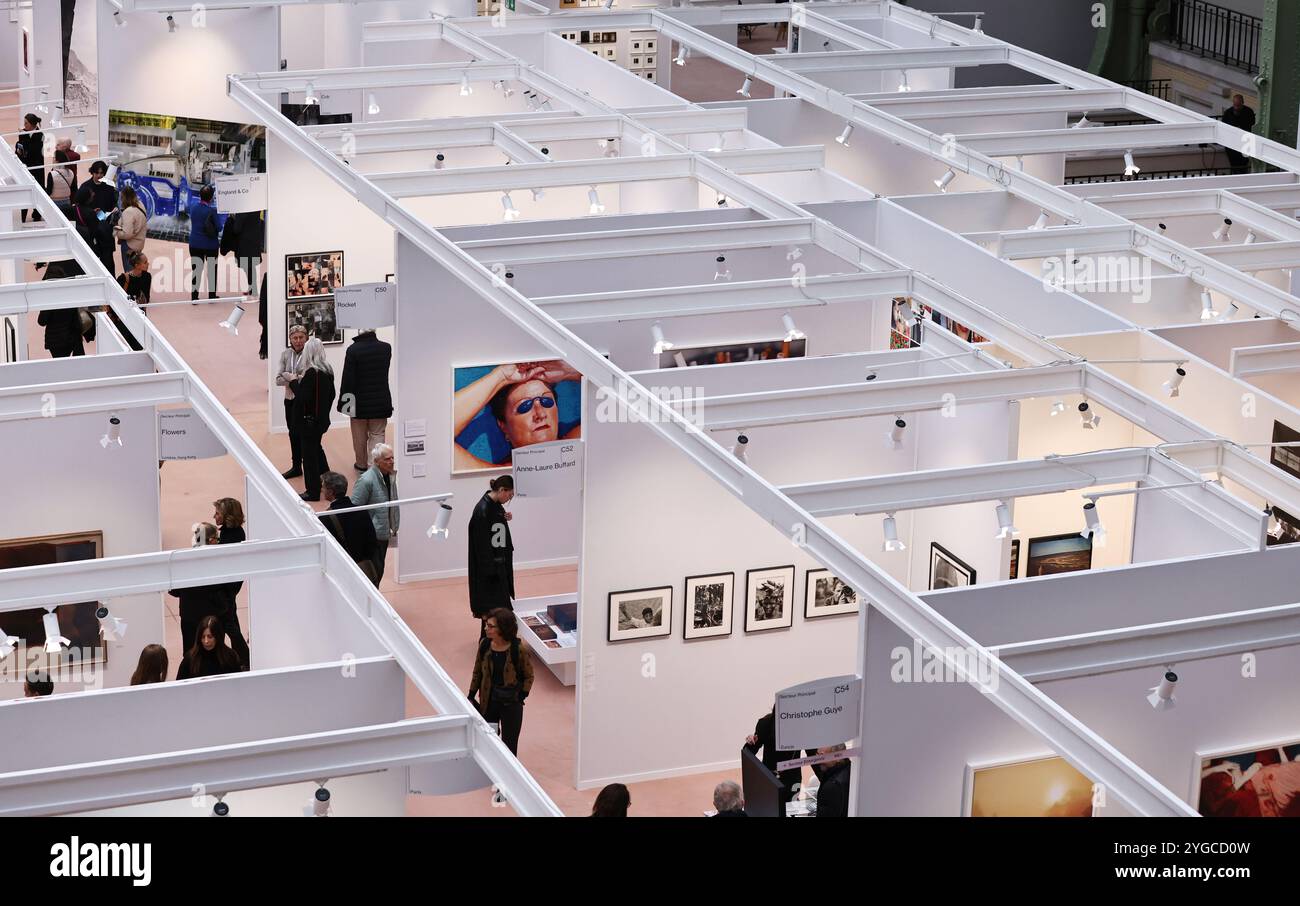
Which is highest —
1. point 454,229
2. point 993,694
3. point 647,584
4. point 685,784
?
point 454,229

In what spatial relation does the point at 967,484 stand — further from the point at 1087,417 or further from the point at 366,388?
the point at 366,388

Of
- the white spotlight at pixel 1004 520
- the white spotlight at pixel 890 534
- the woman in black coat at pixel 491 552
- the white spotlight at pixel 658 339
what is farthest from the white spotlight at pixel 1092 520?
the woman in black coat at pixel 491 552

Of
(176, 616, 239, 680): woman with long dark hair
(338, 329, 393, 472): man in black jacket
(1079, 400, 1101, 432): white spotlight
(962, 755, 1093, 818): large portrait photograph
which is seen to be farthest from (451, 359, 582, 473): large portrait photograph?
(962, 755, 1093, 818): large portrait photograph

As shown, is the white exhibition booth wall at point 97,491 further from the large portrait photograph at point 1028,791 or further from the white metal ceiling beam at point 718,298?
the large portrait photograph at point 1028,791

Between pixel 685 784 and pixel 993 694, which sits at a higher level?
pixel 993 694

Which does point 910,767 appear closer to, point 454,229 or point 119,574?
point 119,574

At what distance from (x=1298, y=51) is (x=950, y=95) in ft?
20.1

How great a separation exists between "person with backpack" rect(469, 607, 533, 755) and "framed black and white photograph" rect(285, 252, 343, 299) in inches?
241

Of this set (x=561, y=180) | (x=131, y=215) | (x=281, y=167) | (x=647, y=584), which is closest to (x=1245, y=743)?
(x=647, y=584)

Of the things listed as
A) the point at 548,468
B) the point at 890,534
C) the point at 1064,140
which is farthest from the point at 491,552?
the point at 1064,140

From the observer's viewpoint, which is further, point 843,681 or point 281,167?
point 281,167

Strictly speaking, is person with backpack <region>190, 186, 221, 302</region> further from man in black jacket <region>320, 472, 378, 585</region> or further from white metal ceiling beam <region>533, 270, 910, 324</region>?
white metal ceiling beam <region>533, 270, 910, 324</region>

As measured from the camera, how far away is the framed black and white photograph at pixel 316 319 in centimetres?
1553
